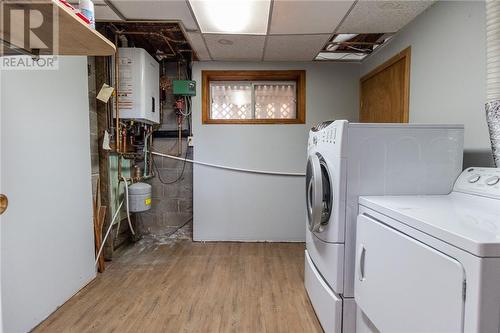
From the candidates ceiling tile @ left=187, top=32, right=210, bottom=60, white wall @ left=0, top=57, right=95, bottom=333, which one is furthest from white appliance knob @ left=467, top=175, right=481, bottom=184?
white wall @ left=0, top=57, right=95, bottom=333

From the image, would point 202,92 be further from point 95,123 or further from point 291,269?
point 291,269

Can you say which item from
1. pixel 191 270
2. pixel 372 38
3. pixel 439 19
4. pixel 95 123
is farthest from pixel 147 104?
pixel 439 19

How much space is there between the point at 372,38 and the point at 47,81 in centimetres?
260

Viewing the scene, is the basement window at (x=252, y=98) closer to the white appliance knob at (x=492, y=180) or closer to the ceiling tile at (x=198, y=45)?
the ceiling tile at (x=198, y=45)

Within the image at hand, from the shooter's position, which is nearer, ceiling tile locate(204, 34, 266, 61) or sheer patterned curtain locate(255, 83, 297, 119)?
ceiling tile locate(204, 34, 266, 61)

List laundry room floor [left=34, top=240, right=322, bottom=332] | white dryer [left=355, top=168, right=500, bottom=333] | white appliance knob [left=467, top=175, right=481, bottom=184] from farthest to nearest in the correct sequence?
laundry room floor [left=34, top=240, right=322, bottom=332]
white appliance knob [left=467, top=175, right=481, bottom=184]
white dryer [left=355, top=168, right=500, bottom=333]

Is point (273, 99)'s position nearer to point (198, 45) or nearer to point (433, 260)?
point (198, 45)

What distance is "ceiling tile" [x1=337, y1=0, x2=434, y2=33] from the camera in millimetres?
1738

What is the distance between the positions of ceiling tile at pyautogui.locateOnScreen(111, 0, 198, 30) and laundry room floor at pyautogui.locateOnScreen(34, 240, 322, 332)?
210 cm

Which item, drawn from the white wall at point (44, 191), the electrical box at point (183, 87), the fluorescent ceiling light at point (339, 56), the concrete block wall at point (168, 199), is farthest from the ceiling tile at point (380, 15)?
the concrete block wall at point (168, 199)

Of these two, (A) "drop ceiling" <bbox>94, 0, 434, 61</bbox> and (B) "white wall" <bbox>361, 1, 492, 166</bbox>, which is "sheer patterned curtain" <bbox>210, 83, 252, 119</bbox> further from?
(B) "white wall" <bbox>361, 1, 492, 166</bbox>

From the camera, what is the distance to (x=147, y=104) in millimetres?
2547

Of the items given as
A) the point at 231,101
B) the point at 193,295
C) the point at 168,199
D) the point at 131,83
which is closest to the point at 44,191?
the point at 193,295

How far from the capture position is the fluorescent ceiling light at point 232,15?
177cm
